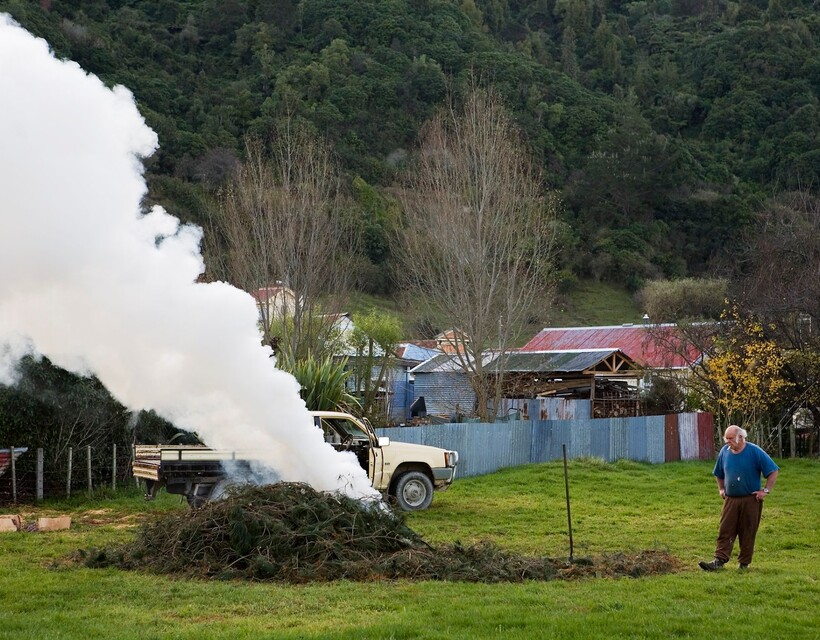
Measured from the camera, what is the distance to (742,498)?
41.1ft

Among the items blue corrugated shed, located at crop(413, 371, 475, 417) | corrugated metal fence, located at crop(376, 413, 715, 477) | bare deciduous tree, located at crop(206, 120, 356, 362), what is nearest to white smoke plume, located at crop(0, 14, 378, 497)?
corrugated metal fence, located at crop(376, 413, 715, 477)

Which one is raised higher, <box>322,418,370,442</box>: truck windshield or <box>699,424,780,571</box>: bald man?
<box>322,418,370,442</box>: truck windshield

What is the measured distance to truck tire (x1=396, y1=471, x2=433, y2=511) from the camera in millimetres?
19297

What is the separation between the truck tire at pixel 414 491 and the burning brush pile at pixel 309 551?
18.0 ft

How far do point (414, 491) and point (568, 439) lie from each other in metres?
10.3

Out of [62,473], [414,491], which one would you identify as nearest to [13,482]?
[62,473]

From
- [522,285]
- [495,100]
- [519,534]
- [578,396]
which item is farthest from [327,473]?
[578,396]

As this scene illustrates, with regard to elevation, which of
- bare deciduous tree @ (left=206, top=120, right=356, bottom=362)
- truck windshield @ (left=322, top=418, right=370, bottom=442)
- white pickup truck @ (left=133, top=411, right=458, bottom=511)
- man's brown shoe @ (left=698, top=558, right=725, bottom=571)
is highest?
bare deciduous tree @ (left=206, top=120, right=356, bottom=362)

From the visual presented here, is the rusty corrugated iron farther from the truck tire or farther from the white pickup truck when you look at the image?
the truck tire

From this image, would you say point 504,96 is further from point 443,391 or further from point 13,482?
point 13,482

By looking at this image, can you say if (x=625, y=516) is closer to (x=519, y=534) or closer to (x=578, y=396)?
(x=519, y=534)

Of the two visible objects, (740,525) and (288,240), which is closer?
(740,525)

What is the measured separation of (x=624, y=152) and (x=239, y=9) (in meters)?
37.7

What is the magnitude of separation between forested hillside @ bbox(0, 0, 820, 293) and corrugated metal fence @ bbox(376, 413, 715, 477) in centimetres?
3360
